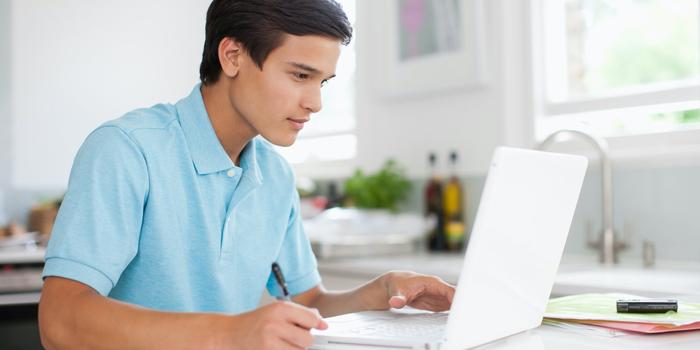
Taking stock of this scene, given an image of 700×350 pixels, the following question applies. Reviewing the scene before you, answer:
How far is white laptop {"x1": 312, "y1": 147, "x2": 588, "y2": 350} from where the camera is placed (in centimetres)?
103

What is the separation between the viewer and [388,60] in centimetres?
338

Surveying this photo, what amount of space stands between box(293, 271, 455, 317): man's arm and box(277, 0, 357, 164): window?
83.7 inches

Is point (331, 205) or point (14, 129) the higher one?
point (14, 129)

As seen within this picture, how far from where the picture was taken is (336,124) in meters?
4.02

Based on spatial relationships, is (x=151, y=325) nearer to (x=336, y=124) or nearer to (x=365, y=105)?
(x=365, y=105)

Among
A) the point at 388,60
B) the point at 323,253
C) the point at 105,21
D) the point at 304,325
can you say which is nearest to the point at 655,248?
the point at 323,253

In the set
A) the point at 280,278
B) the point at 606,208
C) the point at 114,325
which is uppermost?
the point at 114,325

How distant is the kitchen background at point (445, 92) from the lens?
2623 millimetres

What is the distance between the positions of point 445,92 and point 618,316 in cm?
194

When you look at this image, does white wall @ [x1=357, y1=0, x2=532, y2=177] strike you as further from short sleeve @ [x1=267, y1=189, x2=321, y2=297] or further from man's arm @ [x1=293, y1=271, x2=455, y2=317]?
man's arm @ [x1=293, y1=271, x2=455, y2=317]

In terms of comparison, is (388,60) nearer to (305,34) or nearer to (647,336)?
(305,34)

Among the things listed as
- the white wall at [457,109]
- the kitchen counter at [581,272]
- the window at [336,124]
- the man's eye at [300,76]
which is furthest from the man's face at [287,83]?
the window at [336,124]

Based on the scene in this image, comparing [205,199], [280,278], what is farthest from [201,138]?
[280,278]

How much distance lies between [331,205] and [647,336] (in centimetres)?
239
